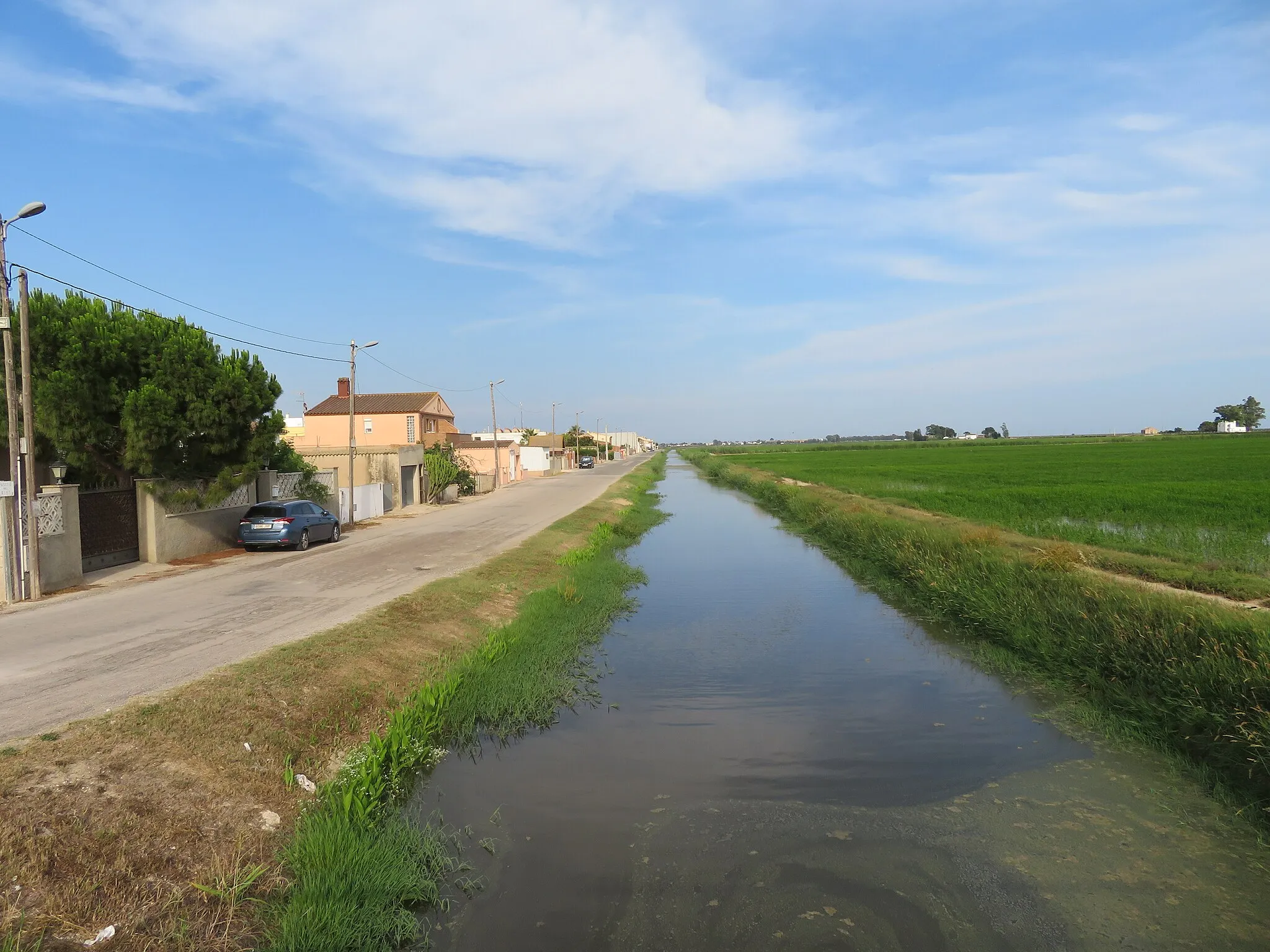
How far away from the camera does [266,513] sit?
22188 mm

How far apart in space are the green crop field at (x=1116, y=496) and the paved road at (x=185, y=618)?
16338 mm

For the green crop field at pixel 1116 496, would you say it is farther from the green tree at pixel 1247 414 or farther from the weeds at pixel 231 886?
the green tree at pixel 1247 414

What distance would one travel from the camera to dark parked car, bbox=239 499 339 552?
21.9 metres

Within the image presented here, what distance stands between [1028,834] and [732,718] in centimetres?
390

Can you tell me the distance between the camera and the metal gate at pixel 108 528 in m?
17.8

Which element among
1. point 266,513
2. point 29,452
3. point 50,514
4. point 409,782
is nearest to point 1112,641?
point 409,782

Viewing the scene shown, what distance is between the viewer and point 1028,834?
6.98m

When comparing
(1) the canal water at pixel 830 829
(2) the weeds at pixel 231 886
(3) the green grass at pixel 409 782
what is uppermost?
Answer: (2) the weeds at pixel 231 886

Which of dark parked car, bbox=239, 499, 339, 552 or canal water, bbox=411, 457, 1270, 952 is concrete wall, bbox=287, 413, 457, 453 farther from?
canal water, bbox=411, 457, 1270, 952

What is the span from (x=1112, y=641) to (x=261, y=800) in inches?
416

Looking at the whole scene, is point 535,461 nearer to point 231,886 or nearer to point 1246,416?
point 231,886

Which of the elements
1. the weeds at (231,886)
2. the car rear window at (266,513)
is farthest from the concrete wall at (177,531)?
the weeds at (231,886)

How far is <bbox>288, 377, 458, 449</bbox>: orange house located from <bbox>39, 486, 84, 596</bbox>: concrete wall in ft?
135

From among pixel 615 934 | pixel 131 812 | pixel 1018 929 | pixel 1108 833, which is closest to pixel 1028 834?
pixel 1108 833
